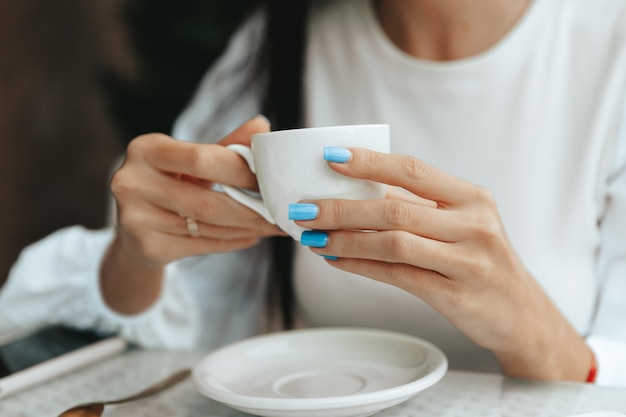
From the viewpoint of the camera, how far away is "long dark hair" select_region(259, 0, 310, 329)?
1225mm

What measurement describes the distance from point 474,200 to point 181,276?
75cm

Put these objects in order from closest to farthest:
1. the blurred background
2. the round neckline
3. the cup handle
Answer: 1. the cup handle
2. the round neckline
3. the blurred background

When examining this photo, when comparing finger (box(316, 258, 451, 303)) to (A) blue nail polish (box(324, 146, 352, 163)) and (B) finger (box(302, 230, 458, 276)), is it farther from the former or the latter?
(A) blue nail polish (box(324, 146, 352, 163))

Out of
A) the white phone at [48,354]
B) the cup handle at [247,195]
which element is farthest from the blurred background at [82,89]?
the cup handle at [247,195]

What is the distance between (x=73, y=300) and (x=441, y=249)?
0.69 meters

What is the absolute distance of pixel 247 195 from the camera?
2.27 feet

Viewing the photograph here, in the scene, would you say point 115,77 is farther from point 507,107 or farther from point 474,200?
point 474,200

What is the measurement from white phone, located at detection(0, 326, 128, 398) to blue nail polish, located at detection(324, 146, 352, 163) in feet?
1.58

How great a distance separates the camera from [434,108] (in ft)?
3.58

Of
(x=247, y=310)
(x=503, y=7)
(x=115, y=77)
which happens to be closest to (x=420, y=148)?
(x=503, y=7)

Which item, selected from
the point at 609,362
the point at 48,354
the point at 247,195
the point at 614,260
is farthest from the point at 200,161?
the point at 614,260

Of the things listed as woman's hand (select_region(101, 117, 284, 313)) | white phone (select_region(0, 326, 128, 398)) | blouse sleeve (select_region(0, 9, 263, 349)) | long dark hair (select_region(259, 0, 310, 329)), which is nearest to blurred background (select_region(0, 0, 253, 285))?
long dark hair (select_region(259, 0, 310, 329))

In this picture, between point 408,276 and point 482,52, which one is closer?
point 408,276

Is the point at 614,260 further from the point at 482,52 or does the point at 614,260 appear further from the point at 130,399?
the point at 130,399
